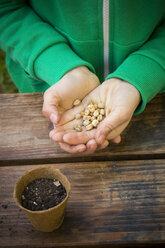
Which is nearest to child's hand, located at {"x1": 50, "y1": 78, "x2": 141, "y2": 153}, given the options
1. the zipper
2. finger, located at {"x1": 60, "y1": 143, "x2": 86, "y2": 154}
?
finger, located at {"x1": 60, "y1": 143, "x2": 86, "y2": 154}

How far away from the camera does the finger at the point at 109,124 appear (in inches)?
28.7

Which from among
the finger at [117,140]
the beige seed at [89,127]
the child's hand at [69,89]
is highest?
the child's hand at [69,89]

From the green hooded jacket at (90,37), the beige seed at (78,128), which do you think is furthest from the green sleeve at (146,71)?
the beige seed at (78,128)

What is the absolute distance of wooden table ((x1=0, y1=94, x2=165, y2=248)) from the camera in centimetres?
59

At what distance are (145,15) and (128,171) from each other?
0.69 metres

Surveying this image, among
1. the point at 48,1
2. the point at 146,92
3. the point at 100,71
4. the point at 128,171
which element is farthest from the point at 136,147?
the point at 48,1

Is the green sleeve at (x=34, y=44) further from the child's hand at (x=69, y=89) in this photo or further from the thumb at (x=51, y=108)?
the thumb at (x=51, y=108)

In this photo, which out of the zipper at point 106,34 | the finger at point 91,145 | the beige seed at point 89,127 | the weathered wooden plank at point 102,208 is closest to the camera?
the weathered wooden plank at point 102,208

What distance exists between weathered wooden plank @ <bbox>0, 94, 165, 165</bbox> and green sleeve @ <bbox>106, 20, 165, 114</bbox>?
6 cm

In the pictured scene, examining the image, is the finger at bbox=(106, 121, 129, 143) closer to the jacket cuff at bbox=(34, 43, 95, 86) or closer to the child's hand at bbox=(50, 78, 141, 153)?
the child's hand at bbox=(50, 78, 141, 153)

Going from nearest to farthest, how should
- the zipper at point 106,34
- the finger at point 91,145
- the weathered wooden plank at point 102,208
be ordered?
the weathered wooden plank at point 102,208
the finger at point 91,145
the zipper at point 106,34

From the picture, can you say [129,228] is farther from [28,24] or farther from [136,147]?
[28,24]

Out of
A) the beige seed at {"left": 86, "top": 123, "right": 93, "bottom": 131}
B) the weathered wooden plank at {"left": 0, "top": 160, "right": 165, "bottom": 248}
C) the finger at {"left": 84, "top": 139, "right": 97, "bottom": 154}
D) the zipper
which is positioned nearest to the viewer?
the weathered wooden plank at {"left": 0, "top": 160, "right": 165, "bottom": 248}

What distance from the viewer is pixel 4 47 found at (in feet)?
3.74
